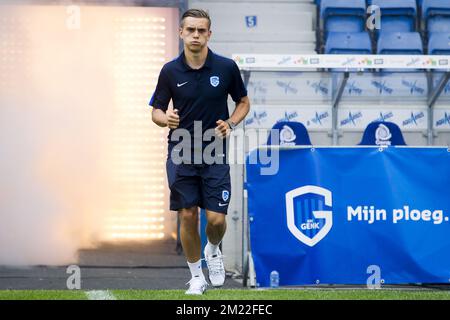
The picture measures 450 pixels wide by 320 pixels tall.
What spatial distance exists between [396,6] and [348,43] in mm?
1198

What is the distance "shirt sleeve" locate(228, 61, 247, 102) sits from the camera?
786 centimetres

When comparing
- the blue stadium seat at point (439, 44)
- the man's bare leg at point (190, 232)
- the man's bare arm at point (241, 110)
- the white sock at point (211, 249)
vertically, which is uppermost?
the blue stadium seat at point (439, 44)

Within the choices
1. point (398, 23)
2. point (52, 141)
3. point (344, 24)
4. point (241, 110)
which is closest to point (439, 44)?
point (398, 23)

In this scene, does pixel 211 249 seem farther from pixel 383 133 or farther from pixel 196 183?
pixel 383 133

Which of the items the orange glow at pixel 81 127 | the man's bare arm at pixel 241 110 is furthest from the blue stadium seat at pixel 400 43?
the man's bare arm at pixel 241 110

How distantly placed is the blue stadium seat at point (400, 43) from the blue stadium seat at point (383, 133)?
7.55ft

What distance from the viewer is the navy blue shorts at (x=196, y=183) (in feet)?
25.2

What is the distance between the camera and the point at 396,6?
14.4 meters

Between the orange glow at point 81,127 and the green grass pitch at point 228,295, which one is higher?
the orange glow at point 81,127

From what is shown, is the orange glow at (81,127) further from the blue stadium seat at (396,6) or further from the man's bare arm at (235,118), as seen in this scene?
the man's bare arm at (235,118)

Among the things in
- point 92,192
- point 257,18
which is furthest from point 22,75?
point 257,18

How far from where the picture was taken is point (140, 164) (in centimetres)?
1372

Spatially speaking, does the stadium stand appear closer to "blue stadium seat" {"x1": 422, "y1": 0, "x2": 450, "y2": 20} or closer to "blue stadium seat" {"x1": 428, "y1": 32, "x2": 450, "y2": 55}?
"blue stadium seat" {"x1": 422, "y1": 0, "x2": 450, "y2": 20}
